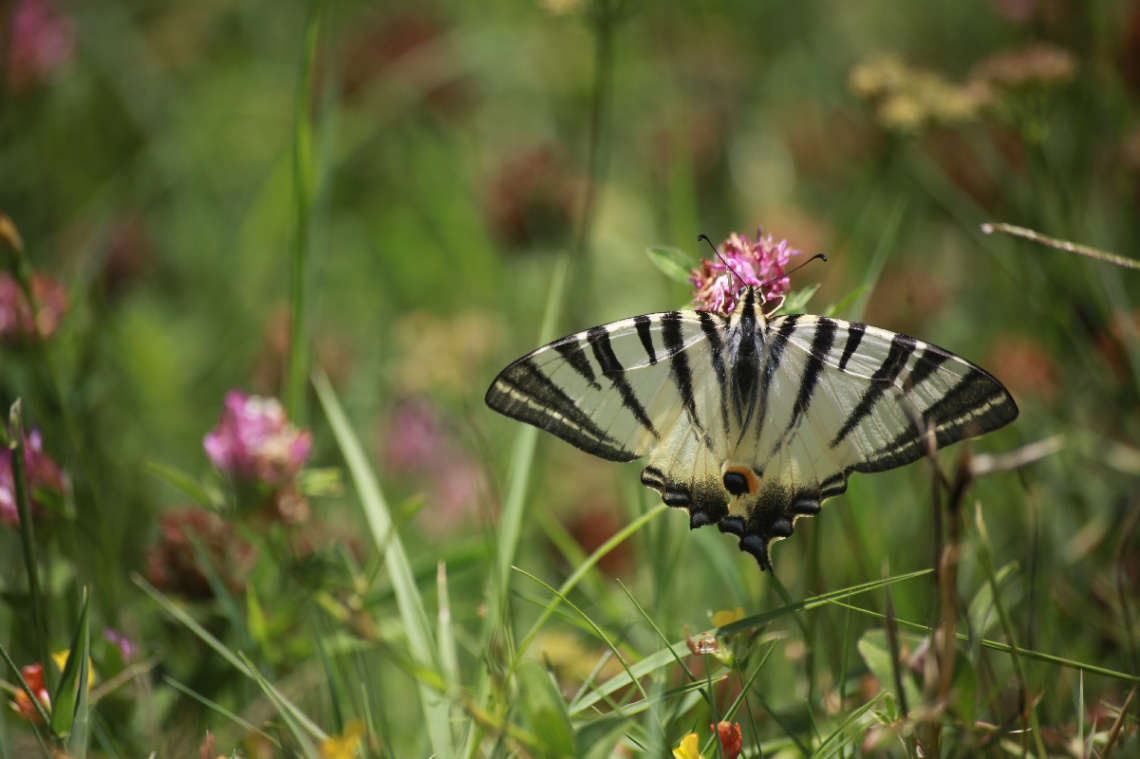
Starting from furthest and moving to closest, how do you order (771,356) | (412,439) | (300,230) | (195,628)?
(412,439) → (300,230) → (771,356) → (195,628)

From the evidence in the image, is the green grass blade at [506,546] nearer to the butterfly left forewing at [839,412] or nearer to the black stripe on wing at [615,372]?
the black stripe on wing at [615,372]

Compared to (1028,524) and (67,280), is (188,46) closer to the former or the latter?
(67,280)

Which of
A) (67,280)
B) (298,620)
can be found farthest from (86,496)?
(67,280)

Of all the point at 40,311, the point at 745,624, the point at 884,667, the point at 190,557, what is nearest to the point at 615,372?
the point at 745,624

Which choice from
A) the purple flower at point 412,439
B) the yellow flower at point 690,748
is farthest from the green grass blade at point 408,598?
the purple flower at point 412,439

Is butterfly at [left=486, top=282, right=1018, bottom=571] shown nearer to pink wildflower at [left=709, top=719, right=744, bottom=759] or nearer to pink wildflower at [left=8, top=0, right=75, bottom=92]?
pink wildflower at [left=709, top=719, right=744, bottom=759]

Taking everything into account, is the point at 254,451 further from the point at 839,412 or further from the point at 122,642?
the point at 839,412

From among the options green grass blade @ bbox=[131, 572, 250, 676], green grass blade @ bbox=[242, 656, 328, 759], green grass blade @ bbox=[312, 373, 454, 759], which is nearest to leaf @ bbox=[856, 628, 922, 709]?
green grass blade @ bbox=[312, 373, 454, 759]
